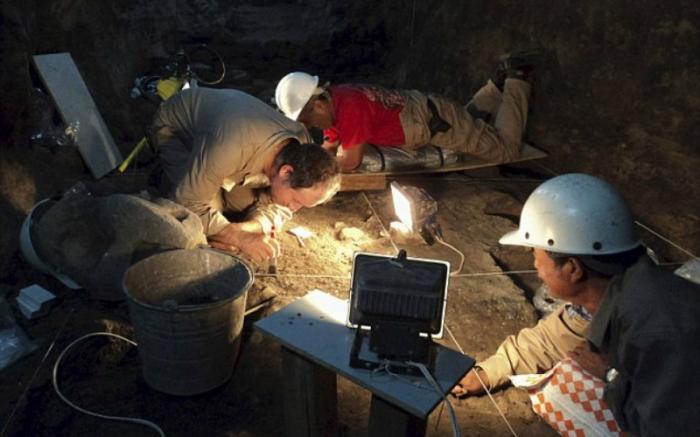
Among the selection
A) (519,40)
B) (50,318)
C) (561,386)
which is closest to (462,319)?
Answer: (561,386)

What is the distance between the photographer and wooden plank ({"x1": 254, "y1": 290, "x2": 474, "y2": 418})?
1.93 m

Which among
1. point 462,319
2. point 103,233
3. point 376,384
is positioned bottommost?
point 462,319

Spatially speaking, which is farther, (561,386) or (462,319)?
(462,319)

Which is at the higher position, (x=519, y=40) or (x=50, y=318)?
(x=519, y=40)

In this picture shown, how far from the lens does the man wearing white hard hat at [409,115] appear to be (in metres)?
5.04

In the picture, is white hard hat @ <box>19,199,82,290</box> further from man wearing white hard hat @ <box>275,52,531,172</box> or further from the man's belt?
the man's belt

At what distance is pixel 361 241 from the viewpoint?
15.0 feet

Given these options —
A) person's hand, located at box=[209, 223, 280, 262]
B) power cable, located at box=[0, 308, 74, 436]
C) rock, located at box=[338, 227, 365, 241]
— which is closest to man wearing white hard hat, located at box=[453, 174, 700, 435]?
person's hand, located at box=[209, 223, 280, 262]

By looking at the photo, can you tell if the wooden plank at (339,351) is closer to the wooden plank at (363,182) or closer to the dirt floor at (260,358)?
the dirt floor at (260,358)

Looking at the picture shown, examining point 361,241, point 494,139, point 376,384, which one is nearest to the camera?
point 376,384

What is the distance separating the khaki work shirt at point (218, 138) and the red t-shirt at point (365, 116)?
1020mm

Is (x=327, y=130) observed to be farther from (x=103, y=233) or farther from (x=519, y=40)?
Result: (x=519, y=40)

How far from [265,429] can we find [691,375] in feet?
6.22

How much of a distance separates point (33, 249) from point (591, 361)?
3.32 metres
